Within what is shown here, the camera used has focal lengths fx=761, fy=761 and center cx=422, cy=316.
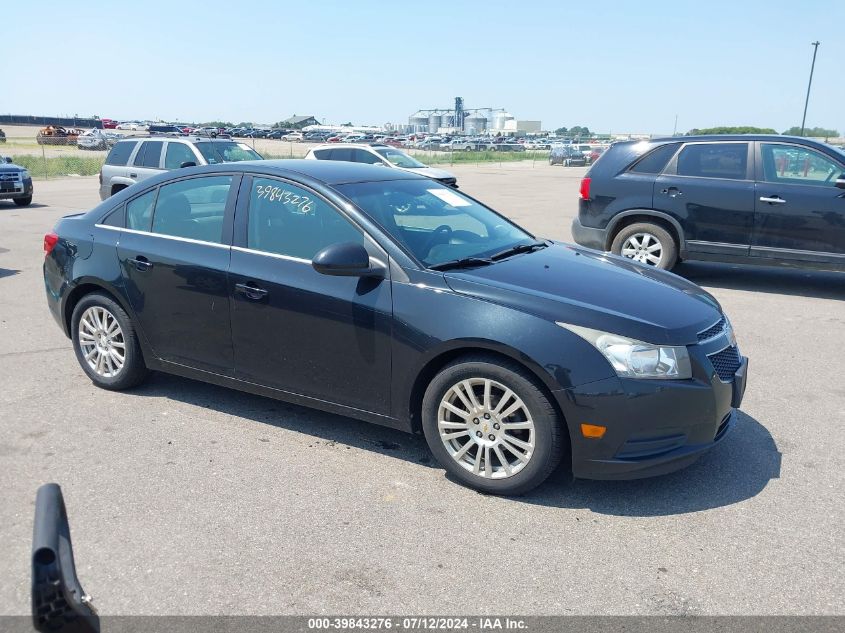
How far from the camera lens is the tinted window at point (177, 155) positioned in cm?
1412

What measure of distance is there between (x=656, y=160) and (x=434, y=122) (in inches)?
5440

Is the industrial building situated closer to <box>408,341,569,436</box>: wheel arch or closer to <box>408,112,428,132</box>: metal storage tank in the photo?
<box>408,112,428,132</box>: metal storage tank

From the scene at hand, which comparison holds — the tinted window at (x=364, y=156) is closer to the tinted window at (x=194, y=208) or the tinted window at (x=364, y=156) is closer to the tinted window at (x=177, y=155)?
the tinted window at (x=177, y=155)

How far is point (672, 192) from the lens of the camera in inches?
359

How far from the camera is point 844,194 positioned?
8.37 metres

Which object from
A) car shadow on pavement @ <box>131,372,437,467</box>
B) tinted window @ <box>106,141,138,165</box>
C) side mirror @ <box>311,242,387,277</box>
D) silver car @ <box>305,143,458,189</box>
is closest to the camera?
side mirror @ <box>311,242,387,277</box>

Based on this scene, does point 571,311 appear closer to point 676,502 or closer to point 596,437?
point 596,437

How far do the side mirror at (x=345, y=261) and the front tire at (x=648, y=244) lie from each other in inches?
226

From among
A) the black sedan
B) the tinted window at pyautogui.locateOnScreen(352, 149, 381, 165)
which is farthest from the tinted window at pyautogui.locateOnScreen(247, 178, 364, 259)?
the tinted window at pyautogui.locateOnScreen(352, 149, 381, 165)

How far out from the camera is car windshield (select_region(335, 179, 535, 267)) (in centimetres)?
429

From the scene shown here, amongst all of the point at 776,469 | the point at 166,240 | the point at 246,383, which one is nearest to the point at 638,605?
the point at 776,469

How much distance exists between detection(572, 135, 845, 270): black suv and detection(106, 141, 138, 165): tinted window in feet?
30.5

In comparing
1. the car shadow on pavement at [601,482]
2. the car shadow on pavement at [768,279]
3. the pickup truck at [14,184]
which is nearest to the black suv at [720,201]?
the car shadow on pavement at [768,279]

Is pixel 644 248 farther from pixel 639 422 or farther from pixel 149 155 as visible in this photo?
pixel 149 155
